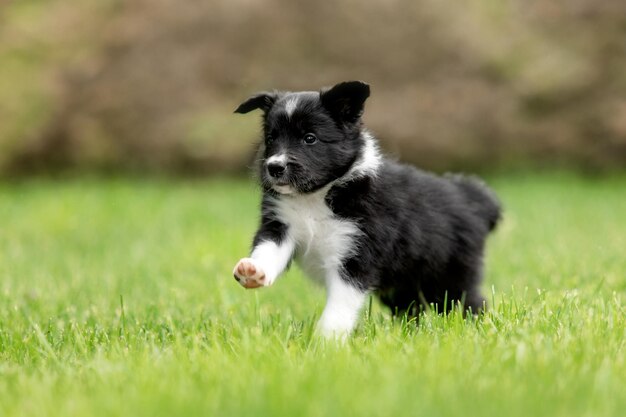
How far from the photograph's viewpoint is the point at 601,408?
8.54 feet

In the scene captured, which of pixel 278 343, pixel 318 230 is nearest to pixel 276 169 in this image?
pixel 318 230

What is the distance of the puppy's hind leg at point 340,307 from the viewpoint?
3.65 metres

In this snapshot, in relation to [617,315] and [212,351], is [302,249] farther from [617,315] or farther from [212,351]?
[617,315]

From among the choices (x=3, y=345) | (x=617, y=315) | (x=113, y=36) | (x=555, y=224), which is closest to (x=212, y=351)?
(x=3, y=345)

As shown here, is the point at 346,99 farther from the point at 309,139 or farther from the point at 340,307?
the point at 340,307

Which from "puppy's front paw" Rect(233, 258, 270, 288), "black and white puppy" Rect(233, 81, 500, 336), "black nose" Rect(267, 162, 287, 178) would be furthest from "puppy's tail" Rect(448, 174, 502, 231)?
"puppy's front paw" Rect(233, 258, 270, 288)

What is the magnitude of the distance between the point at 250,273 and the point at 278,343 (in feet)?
1.13

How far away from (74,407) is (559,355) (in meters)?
1.70

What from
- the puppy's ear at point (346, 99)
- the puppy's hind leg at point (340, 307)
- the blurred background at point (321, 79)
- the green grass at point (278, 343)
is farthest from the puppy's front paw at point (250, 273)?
the blurred background at point (321, 79)

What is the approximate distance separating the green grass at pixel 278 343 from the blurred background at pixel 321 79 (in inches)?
183

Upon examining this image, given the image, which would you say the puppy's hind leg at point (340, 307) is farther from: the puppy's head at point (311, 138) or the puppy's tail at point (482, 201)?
the puppy's tail at point (482, 201)

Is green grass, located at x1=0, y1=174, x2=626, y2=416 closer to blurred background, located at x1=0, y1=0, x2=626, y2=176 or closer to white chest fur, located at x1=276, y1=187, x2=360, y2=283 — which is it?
white chest fur, located at x1=276, y1=187, x2=360, y2=283

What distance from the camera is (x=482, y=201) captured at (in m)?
4.77

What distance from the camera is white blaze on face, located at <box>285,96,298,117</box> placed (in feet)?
12.8
